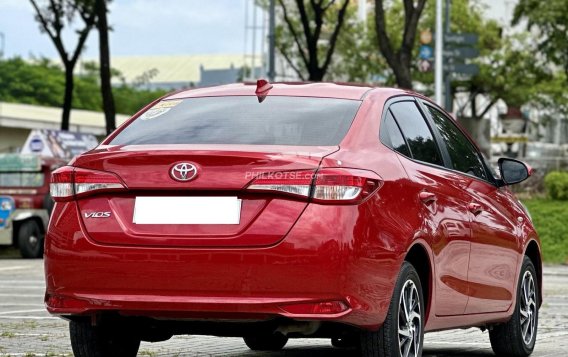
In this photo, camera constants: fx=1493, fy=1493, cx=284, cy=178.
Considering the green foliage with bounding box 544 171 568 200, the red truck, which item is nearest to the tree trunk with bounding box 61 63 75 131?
the red truck

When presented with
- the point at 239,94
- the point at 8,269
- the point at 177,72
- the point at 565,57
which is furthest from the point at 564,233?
the point at 177,72

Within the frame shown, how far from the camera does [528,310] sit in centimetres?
980

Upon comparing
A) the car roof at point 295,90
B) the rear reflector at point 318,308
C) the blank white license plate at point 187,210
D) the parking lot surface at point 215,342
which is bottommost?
the parking lot surface at point 215,342

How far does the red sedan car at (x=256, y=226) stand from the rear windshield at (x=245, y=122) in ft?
0.04

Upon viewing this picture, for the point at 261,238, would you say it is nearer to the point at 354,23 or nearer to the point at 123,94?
the point at 354,23

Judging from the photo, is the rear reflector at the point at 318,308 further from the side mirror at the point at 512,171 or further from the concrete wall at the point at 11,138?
the concrete wall at the point at 11,138

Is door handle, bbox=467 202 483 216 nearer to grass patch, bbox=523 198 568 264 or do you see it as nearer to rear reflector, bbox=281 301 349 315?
rear reflector, bbox=281 301 349 315

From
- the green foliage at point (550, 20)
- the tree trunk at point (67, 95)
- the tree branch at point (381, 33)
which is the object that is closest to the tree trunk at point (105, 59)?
the tree trunk at point (67, 95)

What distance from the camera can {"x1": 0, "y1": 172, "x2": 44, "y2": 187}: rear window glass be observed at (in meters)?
29.8

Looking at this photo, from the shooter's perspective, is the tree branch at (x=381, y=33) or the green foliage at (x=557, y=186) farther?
the tree branch at (x=381, y=33)

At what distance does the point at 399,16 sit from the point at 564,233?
41.4 metres

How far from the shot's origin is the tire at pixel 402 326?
7133mm

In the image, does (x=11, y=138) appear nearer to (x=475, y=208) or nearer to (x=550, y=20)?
(x=550, y=20)

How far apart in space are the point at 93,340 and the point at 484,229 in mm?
2418
